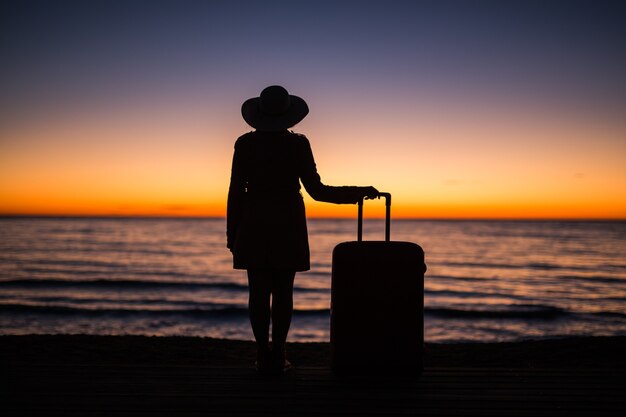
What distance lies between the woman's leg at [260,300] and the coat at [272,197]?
82 millimetres

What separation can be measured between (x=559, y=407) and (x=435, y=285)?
60.4 ft

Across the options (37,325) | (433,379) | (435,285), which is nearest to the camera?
(433,379)

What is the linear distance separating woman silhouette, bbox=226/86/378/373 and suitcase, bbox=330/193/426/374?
11.6 inches

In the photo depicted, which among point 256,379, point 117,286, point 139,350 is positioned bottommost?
point 117,286

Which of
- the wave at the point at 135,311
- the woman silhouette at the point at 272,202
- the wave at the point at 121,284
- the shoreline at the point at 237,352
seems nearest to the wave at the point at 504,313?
the wave at the point at 135,311

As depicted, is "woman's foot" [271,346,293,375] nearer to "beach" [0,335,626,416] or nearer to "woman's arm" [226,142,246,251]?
"beach" [0,335,626,416]

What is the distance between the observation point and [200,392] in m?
2.85

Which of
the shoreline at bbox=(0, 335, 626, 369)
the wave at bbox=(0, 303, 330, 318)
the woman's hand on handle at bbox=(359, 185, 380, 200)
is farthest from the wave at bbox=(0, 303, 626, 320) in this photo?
the woman's hand on handle at bbox=(359, 185, 380, 200)

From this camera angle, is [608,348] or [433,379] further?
[608,348]

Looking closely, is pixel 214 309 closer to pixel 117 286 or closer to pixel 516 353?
pixel 117 286

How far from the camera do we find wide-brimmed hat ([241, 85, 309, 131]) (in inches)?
128

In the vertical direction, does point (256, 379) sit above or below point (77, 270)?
above

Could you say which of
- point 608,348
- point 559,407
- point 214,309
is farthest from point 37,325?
point 559,407

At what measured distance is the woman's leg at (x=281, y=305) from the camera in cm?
332
